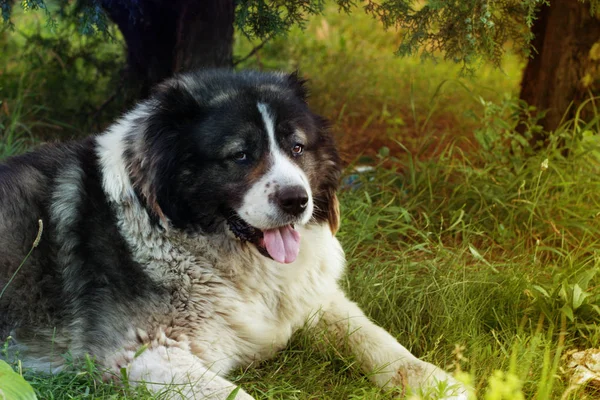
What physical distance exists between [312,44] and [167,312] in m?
5.10

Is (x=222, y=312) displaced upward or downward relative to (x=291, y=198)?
downward

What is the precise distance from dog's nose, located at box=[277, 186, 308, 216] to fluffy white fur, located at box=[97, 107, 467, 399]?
0.33 meters

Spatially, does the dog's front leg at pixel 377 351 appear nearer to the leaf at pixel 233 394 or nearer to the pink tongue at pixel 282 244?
the pink tongue at pixel 282 244

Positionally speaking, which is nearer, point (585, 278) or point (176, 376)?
point (176, 376)

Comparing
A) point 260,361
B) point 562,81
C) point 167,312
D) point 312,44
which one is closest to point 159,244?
point 167,312

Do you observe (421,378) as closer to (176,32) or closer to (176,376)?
(176,376)

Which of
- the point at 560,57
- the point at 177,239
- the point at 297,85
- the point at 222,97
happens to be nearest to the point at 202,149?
the point at 222,97

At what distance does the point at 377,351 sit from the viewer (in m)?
3.16

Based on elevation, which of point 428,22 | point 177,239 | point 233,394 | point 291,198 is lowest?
point 233,394

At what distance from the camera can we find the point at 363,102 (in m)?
6.48

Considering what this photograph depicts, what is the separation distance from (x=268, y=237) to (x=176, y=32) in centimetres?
231

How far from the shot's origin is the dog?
2.86m

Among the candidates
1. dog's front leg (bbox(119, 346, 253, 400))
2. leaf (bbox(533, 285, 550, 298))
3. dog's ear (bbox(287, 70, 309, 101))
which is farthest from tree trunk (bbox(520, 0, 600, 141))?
dog's front leg (bbox(119, 346, 253, 400))

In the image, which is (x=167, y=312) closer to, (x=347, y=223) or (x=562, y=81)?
(x=347, y=223)
